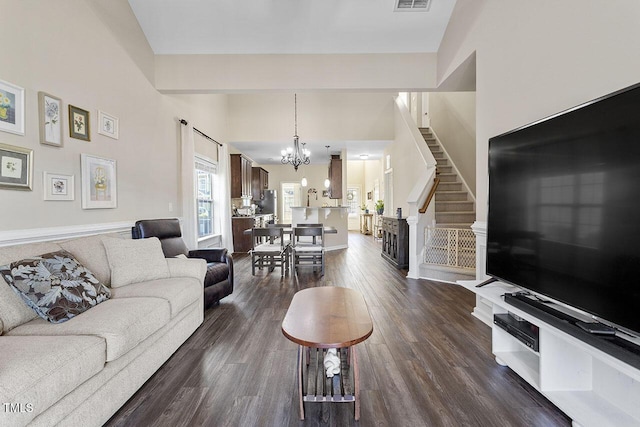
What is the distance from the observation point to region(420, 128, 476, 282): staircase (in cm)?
405

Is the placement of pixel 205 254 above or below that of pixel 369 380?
above

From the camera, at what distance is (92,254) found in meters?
2.36

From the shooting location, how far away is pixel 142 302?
200 centimetres

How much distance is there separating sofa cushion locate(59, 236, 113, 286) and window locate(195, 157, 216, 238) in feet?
10.0

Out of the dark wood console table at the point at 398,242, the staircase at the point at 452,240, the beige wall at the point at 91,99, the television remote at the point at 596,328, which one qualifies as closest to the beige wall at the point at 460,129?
the staircase at the point at 452,240

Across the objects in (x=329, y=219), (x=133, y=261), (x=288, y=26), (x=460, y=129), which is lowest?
(x=133, y=261)

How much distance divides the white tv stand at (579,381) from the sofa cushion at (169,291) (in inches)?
94.0

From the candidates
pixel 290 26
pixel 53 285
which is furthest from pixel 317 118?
pixel 53 285

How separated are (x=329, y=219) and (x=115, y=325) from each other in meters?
6.28

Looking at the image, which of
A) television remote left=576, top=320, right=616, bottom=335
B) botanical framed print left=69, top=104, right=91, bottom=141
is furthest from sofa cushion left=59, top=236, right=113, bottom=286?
television remote left=576, top=320, right=616, bottom=335

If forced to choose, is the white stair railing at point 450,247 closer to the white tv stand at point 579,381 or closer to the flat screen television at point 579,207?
the flat screen television at point 579,207

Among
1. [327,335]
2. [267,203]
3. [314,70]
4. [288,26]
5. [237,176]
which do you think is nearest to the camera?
[327,335]

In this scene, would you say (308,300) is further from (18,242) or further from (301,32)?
(301,32)

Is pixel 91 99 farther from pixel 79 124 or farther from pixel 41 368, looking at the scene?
pixel 41 368
